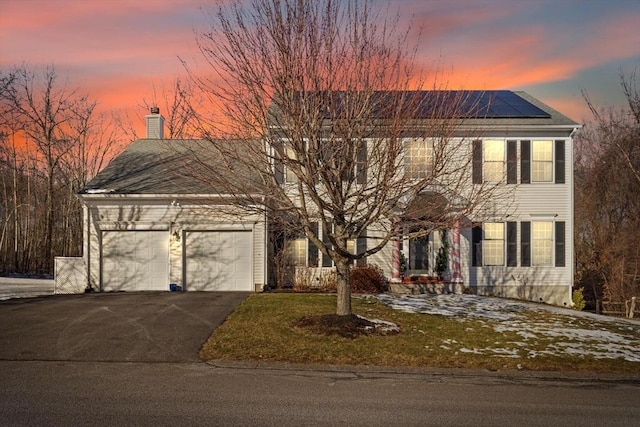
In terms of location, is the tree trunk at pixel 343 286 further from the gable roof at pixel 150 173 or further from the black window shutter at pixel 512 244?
the black window shutter at pixel 512 244

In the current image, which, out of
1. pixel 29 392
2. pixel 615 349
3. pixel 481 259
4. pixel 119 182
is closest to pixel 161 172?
pixel 119 182

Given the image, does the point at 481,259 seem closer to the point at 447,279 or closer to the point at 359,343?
the point at 447,279

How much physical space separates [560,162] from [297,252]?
10420 millimetres

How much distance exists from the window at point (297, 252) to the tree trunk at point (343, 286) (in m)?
8.02

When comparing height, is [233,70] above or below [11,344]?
above

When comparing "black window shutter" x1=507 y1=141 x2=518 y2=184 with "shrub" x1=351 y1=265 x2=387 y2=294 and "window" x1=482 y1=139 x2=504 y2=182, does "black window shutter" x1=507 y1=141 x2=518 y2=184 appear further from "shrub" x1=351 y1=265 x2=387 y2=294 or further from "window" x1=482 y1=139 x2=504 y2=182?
"shrub" x1=351 y1=265 x2=387 y2=294

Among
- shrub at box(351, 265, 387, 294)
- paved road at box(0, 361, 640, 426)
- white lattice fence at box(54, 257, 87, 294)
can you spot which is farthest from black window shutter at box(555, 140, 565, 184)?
white lattice fence at box(54, 257, 87, 294)

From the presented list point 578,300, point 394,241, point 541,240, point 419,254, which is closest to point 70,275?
point 394,241

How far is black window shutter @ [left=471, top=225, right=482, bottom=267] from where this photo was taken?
21734 mm

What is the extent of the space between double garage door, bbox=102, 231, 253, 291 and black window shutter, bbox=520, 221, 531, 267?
400 inches

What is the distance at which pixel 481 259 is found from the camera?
21750 millimetres

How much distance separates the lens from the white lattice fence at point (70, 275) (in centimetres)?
1933

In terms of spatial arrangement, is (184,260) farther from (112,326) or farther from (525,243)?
(525,243)

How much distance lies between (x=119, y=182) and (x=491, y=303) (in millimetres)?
13306
